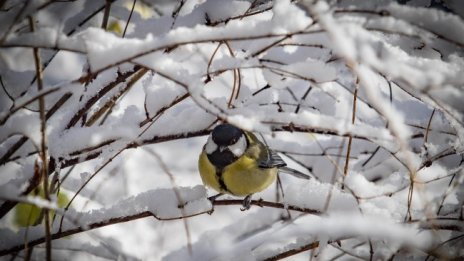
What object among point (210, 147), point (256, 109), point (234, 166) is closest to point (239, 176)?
point (234, 166)

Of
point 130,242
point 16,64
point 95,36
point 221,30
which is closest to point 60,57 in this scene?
point 16,64

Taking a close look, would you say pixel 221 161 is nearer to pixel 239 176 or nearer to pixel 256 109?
pixel 239 176

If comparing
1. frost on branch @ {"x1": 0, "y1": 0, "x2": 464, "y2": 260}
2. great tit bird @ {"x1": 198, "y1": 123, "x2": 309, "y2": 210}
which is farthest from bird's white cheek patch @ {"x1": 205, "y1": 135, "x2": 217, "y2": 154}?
frost on branch @ {"x1": 0, "y1": 0, "x2": 464, "y2": 260}

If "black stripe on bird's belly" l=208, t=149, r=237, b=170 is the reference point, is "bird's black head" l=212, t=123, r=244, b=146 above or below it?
above

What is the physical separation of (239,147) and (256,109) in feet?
2.36

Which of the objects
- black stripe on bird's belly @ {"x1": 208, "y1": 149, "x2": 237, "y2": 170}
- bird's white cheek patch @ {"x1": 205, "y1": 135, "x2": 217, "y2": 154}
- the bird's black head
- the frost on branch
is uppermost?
bird's white cheek patch @ {"x1": 205, "y1": 135, "x2": 217, "y2": 154}

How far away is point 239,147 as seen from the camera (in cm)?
198

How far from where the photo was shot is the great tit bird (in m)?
1.87

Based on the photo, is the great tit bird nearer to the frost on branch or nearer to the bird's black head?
the bird's black head

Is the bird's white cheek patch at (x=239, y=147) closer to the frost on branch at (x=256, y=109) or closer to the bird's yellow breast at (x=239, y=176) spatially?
the bird's yellow breast at (x=239, y=176)

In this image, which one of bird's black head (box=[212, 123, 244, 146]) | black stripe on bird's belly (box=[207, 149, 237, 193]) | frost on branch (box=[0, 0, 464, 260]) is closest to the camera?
frost on branch (box=[0, 0, 464, 260])

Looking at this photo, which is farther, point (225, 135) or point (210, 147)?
point (210, 147)

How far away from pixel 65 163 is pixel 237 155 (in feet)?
3.05

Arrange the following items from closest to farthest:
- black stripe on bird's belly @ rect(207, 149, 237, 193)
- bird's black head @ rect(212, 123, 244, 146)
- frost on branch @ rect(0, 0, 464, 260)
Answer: frost on branch @ rect(0, 0, 464, 260) < bird's black head @ rect(212, 123, 244, 146) < black stripe on bird's belly @ rect(207, 149, 237, 193)
